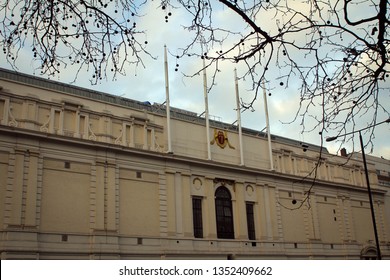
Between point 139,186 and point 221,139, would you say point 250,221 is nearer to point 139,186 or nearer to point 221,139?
point 221,139

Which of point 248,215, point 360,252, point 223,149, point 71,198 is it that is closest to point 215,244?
point 248,215

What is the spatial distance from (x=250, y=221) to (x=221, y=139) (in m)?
6.76

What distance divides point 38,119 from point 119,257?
31.6 feet

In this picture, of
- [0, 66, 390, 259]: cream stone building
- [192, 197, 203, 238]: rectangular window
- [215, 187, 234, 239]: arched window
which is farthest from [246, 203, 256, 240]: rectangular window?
[192, 197, 203, 238]: rectangular window

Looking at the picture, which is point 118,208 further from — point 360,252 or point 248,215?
point 360,252

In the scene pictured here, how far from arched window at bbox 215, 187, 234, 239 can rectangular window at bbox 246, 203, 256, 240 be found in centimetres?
165

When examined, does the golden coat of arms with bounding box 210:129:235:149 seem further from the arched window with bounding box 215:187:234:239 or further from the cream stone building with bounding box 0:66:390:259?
the arched window with bounding box 215:187:234:239

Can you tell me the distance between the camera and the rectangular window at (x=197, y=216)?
33.8 metres

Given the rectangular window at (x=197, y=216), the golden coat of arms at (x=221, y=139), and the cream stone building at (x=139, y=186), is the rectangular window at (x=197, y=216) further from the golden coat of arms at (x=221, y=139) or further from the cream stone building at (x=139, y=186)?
the golden coat of arms at (x=221, y=139)

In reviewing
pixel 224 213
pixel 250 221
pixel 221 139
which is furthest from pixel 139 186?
pixel 250 221

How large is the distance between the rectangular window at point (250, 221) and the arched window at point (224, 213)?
65.1 inches

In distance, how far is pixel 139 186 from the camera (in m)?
32.0

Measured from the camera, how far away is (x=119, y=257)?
2908 centimetres

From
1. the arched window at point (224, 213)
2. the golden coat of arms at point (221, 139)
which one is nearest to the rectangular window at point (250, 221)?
the arched window at point (224, 213)
